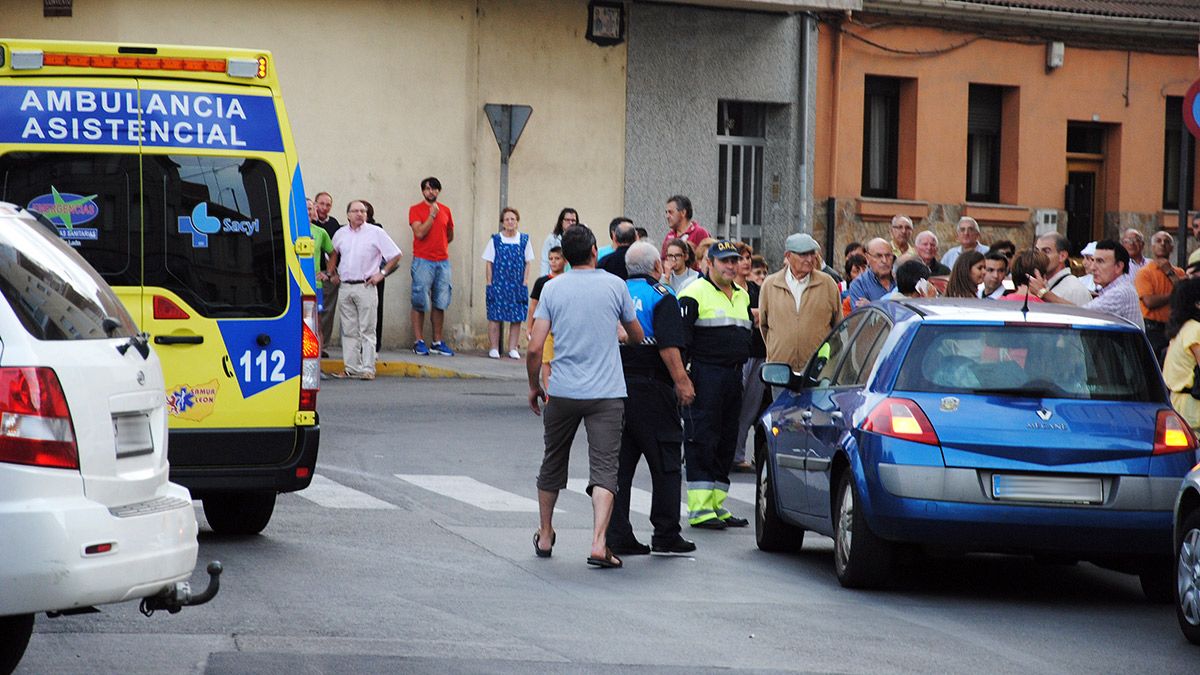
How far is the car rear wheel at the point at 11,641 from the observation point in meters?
6.91

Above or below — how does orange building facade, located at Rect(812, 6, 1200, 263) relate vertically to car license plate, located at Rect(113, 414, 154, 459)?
above

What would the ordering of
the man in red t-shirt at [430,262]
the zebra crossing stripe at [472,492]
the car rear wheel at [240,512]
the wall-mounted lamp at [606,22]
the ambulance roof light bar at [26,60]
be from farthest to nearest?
1. the wall-mounted lamp at [606,22]
2. the man in red t-shirt at [430,262]
3. the zebra crossing stripe at [472,492]
4. the car rear wheel at [240,512]
5. the ambulance roof light bar at [26,60]

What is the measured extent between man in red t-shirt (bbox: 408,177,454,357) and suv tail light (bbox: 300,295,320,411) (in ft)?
44.9

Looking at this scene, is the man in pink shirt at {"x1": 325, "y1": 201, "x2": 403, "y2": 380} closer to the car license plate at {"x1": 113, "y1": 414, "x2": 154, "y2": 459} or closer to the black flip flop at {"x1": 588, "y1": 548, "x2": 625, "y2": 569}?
the black flip flop at {"x1": 588, "y1": 548, "x2": 625, "y2": 569}

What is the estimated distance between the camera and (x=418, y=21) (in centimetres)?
2516

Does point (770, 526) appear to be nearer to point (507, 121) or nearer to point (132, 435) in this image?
point (132, 435)

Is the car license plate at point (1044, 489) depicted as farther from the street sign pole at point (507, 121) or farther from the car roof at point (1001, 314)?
the street sign pole at point (507, 121)

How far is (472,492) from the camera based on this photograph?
1373cm

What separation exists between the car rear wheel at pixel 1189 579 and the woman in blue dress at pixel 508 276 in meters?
16.4

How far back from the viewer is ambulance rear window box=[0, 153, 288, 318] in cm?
1034

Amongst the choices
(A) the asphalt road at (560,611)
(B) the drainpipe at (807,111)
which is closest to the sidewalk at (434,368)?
(B) the drainpipe at (807,111)

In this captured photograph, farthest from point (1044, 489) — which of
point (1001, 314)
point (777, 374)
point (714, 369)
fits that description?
point (714, 369)

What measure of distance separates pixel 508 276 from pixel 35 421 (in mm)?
18883

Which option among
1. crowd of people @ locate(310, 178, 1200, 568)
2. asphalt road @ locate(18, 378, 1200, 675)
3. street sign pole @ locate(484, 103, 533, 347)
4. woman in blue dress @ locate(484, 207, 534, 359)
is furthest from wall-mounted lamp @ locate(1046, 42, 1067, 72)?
asphalt road @ locate(18, 378, 1200, 675)
